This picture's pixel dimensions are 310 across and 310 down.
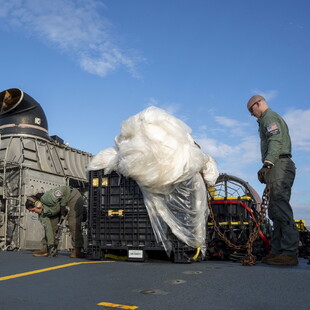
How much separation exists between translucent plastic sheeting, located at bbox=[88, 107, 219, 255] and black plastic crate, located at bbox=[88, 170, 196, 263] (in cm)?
17

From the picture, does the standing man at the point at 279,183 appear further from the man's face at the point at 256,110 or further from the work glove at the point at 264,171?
the man's face at the point at 256,110

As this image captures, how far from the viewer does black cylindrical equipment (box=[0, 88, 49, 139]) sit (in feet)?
34.5

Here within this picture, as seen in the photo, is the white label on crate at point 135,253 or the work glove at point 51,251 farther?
the work glove at point 51,251

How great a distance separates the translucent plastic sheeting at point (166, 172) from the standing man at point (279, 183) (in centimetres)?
92

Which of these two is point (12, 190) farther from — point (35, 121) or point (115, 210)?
point (115, 210)

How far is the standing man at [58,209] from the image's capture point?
242 inches

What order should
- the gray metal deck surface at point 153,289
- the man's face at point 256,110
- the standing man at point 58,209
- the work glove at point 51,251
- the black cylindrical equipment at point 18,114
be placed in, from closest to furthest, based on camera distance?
the gray metal deck surface at point 153,289 → the man's face at point 256,110 → the work glove at point 51,251 → the standing man at point 58,209 → the black cylindrical equipment at point 18,114

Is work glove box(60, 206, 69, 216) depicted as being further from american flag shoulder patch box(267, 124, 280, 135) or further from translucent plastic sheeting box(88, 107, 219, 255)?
american flag shoulder patch box(267, 124, 280, 135)

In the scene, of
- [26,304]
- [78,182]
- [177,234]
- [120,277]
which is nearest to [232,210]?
[177,234]

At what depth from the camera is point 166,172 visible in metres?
4.62

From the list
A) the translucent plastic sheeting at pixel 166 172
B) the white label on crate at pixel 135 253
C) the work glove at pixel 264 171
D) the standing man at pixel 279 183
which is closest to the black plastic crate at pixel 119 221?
the white label on crate at pixel 135 253

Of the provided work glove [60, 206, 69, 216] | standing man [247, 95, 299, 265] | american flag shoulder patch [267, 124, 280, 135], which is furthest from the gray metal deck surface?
work glove [60, 206, 69, 216]

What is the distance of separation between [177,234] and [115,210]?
107 cm

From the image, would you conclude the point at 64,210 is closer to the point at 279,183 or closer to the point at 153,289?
the point at 279,183
